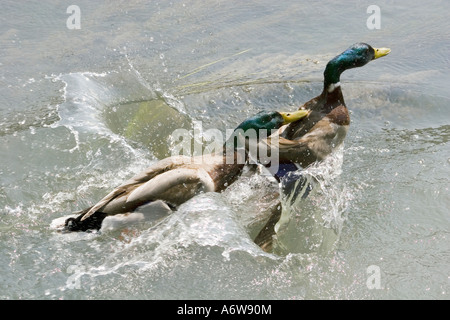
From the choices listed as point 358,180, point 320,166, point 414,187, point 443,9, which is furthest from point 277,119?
point 443,9

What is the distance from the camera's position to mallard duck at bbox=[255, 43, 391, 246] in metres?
4.37

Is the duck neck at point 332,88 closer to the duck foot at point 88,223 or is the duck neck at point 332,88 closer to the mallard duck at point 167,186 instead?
the mallard duck at point 167,186

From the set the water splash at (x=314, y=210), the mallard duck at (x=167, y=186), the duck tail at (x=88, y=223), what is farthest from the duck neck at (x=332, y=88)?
the duck tail at (x=88, y=223)

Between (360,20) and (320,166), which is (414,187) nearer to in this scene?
(320,166)

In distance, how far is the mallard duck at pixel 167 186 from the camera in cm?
393

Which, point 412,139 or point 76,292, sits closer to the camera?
point 76,292

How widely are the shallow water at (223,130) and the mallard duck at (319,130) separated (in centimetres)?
13

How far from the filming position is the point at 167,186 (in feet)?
13.0

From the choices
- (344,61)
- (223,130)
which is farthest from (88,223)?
(344,61)

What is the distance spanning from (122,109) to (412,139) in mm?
2345

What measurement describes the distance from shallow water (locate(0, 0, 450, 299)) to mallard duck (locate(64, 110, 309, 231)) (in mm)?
91

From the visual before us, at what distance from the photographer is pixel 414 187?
4.45 meters

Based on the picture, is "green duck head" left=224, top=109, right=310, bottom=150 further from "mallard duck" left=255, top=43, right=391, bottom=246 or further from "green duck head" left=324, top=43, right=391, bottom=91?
"green duck head" left=324, top=43, right=391, bottom=91

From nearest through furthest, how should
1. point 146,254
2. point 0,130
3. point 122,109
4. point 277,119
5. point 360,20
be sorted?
point 146,254
point 277,119
point 0,130
point 122,109
point 360,20
